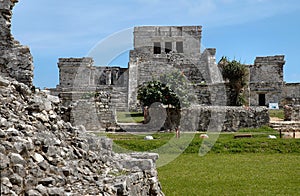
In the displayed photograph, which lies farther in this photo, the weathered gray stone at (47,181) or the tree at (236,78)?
the tree at (236,78)

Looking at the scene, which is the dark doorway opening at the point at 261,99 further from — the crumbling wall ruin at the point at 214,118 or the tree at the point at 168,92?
the tree at the point at 168,92

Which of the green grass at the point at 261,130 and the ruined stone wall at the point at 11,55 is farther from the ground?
the ruined stone wall at the point at 11,55

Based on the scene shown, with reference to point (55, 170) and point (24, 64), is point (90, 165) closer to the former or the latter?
point (55, 170)

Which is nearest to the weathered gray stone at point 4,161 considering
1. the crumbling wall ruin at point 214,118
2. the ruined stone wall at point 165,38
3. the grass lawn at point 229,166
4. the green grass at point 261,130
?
the grass lawn at point 229,166

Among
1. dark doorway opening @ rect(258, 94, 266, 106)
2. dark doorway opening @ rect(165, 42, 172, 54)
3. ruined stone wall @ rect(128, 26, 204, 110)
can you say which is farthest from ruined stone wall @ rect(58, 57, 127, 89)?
dark doorway opening @ rect(258, 94, 266, 106)

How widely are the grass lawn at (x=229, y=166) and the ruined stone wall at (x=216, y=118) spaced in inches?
93.4

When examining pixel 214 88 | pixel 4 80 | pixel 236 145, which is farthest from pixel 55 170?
pixel 214 88

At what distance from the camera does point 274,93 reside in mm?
31078

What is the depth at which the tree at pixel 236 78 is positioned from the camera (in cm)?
2534

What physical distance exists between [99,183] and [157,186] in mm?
2068

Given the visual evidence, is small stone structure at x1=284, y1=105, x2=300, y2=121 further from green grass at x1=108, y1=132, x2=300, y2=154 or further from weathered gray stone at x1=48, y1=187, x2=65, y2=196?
weathered gray stone at x1=48, y1=187, x2=65, y2=196

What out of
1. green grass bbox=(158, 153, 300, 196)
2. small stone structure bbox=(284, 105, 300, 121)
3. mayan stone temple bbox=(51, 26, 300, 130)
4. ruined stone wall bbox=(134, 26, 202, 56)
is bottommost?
green grass bbox=(158, 153, 300, 196)

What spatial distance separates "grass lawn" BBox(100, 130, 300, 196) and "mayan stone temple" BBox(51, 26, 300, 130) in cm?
1006

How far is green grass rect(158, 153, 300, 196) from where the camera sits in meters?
8.91
